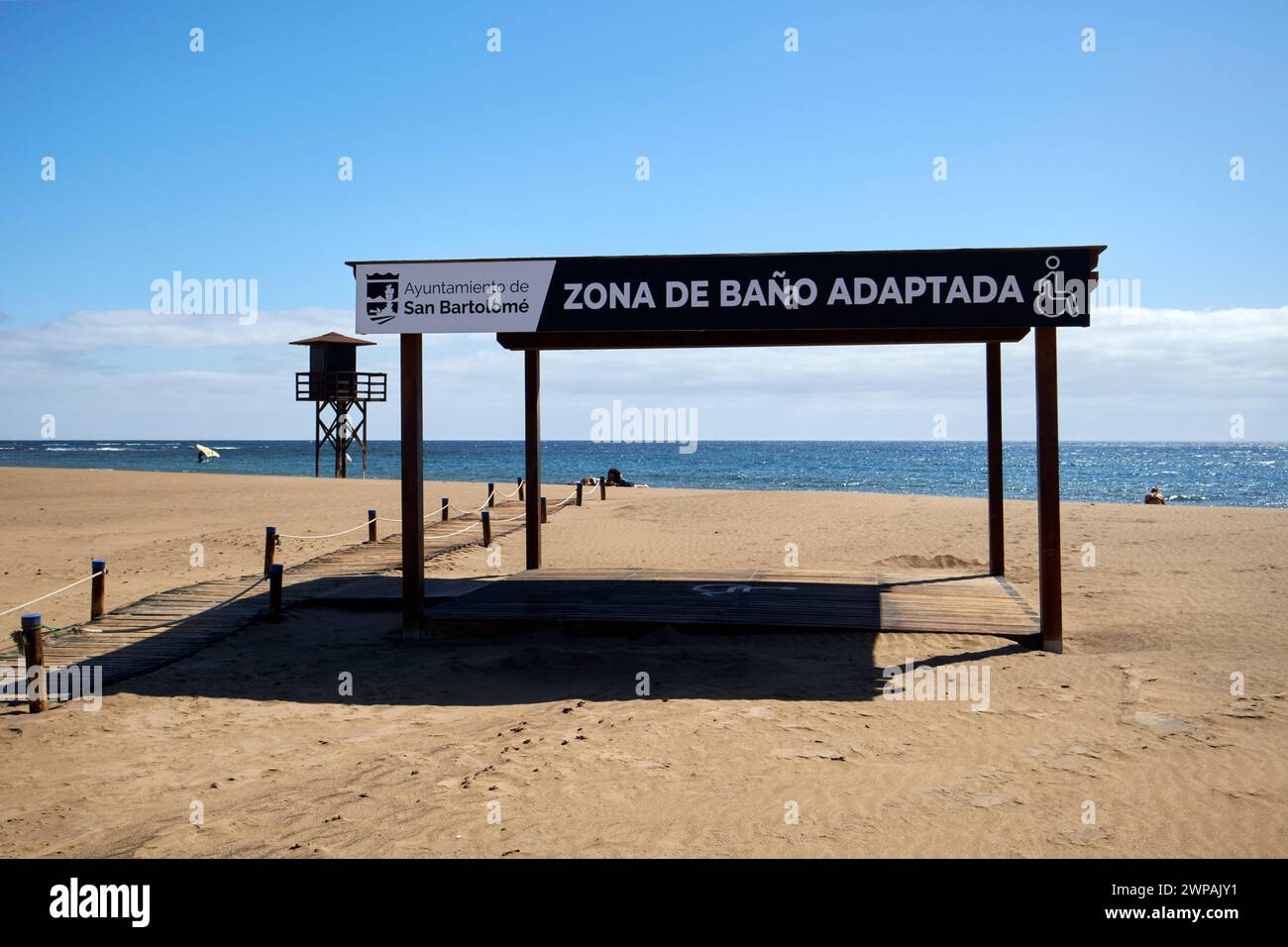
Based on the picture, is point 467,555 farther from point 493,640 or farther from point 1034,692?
point 1034,692

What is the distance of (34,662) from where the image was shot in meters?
7.68

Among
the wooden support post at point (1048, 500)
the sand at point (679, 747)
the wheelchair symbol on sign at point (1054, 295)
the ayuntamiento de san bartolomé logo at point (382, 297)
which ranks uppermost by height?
the ayuntamiento de san bartolomé logo at point (382, 297)

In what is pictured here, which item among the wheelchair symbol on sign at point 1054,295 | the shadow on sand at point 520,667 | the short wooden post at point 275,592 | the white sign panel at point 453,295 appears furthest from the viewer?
the short wooden post at point 275,592

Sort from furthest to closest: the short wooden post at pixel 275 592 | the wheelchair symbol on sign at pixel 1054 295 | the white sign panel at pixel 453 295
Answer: the short wooden post at pixel 275 592, the white sign panel at pixel 453 295, the wheelchair symbol on sign at pixel 1054 295

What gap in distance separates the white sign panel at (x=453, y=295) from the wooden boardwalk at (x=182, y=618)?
3853 mm

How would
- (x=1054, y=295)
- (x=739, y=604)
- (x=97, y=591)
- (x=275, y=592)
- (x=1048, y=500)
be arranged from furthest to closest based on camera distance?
(x=739, y=604), (x=275, y=592), (x=97, y=591), (x=1048, y=500), (x=1054, y=295)

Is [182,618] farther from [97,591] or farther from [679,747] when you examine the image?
[679,747]

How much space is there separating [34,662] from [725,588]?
7.49m

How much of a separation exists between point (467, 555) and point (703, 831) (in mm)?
11807

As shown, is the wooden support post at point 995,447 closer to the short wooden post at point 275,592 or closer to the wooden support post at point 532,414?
the wooden support post at point 532,414

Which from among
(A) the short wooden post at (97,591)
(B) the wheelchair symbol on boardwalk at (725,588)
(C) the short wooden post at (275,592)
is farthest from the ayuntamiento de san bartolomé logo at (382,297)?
(B) the wheelchair symbol on boardwalk at (725,588)

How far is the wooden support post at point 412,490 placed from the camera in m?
9.84

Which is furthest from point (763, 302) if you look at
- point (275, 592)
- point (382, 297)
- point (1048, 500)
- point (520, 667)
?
point (275, 592)

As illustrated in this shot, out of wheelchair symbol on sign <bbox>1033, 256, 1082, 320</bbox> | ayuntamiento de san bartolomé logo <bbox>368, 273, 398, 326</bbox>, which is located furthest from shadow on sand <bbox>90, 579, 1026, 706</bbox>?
ayuntamiento de san bartolomé logo <bbox>368, 273, 398, 326</bbox>
